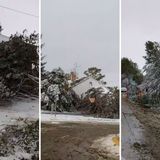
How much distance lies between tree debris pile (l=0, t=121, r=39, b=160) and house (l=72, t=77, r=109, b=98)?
→ 61 cm

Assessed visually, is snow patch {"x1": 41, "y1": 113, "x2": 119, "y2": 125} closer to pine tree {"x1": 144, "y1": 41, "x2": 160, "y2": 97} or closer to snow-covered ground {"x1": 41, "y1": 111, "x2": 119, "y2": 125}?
snow-covered ground {"x1": 41, "y1": 111, "x2": 119, "y2": 125}

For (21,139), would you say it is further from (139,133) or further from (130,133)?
(139,133)

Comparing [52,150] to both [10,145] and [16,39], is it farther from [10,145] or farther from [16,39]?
[16,39]

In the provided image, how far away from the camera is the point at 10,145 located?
4.21 m

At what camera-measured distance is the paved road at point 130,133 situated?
160 inches

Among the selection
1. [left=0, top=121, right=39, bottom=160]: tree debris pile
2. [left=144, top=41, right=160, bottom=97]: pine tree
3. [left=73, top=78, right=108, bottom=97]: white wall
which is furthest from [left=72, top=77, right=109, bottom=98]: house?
[left=0, top=121, right=39, bottom=160]: tree debris pile

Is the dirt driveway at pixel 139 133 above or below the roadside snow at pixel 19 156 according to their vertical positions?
above

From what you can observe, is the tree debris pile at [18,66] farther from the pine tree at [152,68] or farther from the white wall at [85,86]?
the pine tree at [152,68]

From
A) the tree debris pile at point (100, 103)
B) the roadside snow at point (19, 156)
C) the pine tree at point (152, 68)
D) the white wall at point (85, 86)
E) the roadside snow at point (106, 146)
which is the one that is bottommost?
the roadside snow at point (19, 156)

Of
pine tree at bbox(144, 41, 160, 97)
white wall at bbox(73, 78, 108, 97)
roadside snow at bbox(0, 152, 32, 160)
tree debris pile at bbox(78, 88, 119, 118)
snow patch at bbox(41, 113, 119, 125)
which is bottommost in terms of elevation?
roadside snow at bbox(0, 152, 32, 160)

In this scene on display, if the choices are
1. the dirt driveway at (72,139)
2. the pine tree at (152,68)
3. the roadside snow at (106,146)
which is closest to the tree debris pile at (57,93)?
the dirt driveway at (72,139)

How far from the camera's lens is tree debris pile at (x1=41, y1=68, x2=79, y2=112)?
169 inches

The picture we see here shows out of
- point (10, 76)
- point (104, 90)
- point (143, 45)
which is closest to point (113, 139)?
point (104, 90)

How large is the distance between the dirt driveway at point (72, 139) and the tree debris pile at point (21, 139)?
0.31 feet
